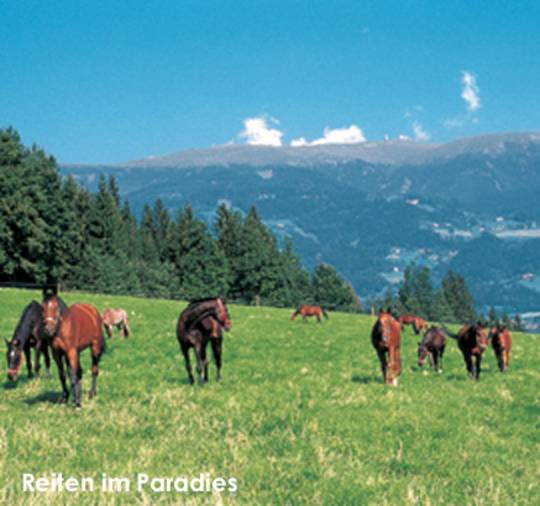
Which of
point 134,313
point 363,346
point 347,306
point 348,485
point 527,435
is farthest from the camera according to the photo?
point 347,306

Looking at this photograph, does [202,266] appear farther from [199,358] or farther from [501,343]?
[199,358]

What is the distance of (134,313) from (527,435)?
114 ft

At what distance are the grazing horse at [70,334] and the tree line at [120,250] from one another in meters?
56.7

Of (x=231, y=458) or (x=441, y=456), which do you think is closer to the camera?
(x=231, y=458)

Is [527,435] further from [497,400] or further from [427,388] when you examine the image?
[427,388]

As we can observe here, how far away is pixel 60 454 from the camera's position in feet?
30.9

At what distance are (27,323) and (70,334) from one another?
4.71 m

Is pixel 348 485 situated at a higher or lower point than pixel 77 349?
lower

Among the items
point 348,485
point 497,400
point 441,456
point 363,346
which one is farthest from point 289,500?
point 363,346

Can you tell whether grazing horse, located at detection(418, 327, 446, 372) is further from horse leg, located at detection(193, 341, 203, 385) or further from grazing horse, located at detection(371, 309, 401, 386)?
horse leg, located at detection(193, 341, 203, 385)

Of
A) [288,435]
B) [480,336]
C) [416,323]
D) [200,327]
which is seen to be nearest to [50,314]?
[200,327]

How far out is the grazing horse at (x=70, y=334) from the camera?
12445mm

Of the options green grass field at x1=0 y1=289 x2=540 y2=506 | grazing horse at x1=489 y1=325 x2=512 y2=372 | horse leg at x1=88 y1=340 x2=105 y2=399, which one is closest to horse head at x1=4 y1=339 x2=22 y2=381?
green grass field at x1=0 y1=289 x2=540 y2=506

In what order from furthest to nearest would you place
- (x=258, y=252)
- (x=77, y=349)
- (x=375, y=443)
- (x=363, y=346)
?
(x=258, y=252) → (x=363, y=346) → (x=77, y=349) → (x=375, y=443)
